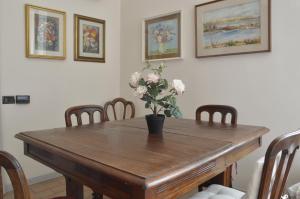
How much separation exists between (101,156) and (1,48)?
2158mm

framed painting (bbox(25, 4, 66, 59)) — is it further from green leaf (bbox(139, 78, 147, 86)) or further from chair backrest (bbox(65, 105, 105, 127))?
green leaf (bbox(139, 78, 147, 86))

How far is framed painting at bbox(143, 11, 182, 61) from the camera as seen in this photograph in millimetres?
3084

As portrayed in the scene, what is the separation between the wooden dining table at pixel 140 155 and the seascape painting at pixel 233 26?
1055 millimetres

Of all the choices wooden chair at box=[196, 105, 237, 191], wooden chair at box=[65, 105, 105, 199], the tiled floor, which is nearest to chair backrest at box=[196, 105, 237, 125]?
wooden chair at box=[196, 105, 237, 191]

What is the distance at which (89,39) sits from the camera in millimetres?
3404

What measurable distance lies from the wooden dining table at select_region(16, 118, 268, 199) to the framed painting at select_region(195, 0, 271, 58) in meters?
1.00

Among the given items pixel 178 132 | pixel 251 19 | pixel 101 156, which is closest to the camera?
pixel 101 156

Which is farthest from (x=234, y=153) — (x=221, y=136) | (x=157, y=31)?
(x=157, y=31)

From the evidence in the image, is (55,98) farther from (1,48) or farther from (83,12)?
(83,12)

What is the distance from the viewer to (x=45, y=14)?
9.70ft

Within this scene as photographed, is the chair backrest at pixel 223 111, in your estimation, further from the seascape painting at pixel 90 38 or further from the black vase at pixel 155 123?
the seascape painting at pixel 90 38

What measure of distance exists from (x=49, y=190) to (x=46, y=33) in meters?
1.78

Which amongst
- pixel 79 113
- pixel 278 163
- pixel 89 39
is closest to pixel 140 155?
pixel 278 163

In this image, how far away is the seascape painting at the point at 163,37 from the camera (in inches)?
122
